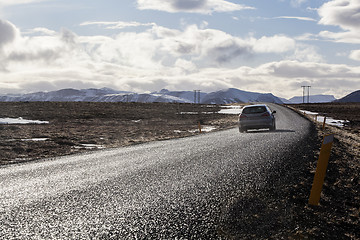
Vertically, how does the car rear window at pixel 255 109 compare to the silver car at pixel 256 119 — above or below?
above

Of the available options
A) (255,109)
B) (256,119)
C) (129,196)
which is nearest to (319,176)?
(129,196)

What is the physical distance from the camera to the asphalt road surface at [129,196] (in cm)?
414

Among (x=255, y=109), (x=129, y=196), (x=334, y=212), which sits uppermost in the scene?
(x=255, y=109)

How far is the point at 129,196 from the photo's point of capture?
564 centimetres

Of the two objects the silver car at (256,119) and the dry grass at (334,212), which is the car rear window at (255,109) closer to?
the silver car at (256,119)

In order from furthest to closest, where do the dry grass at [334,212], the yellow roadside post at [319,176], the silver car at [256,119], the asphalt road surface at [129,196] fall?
the silver car at [256,119]
the yellow roadside post at [319,176]
the dry grass at [334,212]
the asphalt road surface at [129,196]

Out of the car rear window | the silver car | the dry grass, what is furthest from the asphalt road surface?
the car rear window

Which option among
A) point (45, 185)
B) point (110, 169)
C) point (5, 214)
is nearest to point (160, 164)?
point (110, 169)

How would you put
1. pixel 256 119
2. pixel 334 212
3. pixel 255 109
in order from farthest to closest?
pixel 255 109, pixel 256 119, pixel 334 212

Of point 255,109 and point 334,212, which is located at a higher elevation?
point 255,109


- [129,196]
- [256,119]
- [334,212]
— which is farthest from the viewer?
[256,119]

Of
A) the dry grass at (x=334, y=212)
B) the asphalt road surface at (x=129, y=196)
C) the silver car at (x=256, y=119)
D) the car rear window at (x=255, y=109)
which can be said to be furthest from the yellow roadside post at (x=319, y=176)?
the car rear window at (x=255, y=109)

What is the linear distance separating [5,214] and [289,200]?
4.30m

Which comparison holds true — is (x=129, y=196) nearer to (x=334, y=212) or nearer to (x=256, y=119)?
(x=334, y=212)
